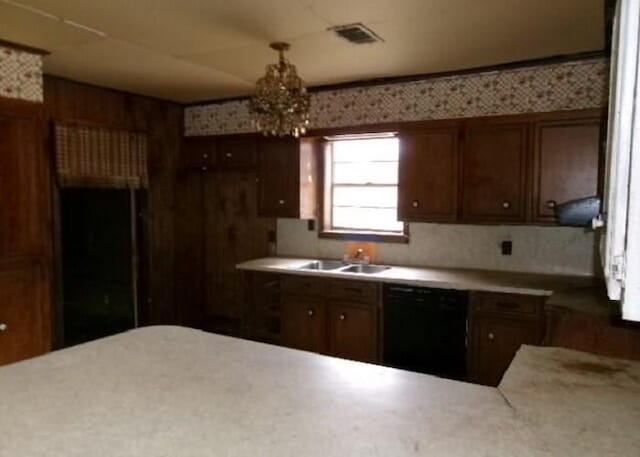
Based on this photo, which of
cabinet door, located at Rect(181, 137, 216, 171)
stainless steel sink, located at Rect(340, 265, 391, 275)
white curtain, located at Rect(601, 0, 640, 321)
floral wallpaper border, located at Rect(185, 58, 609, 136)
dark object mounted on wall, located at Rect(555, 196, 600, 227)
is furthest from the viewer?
cabinet door, located at Rect(181, 137, 216, 171)

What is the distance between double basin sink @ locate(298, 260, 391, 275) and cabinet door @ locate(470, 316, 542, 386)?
3.25 ft

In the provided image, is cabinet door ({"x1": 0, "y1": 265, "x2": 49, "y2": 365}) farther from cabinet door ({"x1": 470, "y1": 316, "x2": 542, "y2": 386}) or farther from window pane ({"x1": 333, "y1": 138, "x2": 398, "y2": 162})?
cabinet door ({"x1": 470, "y1": 316, "x2": 542, "y2": 386})

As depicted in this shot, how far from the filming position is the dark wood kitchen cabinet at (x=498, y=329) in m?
3.07

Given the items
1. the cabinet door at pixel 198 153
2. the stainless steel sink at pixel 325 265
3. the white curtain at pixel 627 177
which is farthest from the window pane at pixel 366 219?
the white curtain at pixel 627 177

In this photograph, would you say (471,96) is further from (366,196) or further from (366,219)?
(366,219)

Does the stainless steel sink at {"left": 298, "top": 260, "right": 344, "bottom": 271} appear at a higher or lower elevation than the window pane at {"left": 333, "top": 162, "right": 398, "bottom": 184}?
lower

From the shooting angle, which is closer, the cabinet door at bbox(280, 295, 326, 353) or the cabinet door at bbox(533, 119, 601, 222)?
the cabinet door at bbox(533, 119, 601, 222)

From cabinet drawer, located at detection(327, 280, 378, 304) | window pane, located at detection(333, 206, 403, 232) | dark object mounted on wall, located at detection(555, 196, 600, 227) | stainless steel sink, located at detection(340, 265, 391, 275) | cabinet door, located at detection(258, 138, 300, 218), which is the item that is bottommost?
cabinet drawer, located at detection(327, 280, 378, 304)

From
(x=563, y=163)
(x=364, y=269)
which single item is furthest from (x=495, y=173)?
(x=364, y=269)

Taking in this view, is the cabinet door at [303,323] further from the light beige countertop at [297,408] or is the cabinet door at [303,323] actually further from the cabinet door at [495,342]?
the light beige countertop at [297,408]

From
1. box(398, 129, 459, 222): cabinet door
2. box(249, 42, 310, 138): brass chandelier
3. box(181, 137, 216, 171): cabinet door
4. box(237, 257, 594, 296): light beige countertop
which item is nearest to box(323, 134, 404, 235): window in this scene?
box(398, 129, 459, 222): cabinet door

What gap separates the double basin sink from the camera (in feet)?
13.3

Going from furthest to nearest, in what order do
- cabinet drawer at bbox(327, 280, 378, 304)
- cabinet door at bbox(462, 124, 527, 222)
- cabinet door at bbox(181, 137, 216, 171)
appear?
cabinet door at bbox(181, 137, 216, 171) < cabinet drawer at bbox(327, 280, 378, 304) < cabinet door at bbox(462, 124, 527, 222)

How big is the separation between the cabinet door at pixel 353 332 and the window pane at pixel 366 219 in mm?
957
